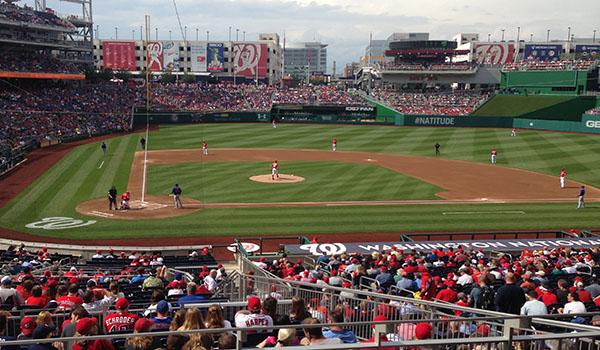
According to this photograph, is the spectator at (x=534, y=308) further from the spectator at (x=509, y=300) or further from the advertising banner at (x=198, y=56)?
the advertising banner at (x=198, y=56)

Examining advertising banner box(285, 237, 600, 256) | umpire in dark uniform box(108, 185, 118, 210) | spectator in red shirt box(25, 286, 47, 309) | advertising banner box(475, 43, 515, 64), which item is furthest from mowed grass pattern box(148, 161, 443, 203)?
advertising banner box(475, 43, 515, 64)

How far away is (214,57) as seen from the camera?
420ft

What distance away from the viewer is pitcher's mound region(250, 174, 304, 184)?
127 feet

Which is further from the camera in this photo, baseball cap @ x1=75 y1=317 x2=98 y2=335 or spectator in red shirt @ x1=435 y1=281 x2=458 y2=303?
spectator in red shirt @ x1=435 y1=281 x2=458 y2=303

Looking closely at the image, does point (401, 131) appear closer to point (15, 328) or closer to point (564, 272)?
point (564, 272)

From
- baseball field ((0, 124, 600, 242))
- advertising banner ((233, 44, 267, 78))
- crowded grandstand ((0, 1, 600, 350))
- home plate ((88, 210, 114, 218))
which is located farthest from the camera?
advertising banner ((233, 44, 267, 78))

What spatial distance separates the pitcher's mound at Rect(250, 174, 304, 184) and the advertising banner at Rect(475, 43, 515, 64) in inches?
4374

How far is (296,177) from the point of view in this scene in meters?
40.5

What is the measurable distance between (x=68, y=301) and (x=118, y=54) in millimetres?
130210

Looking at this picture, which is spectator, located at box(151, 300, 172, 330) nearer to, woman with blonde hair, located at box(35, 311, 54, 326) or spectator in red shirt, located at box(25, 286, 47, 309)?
woman with blonde hair, located at box(35, 311, 54, 326)

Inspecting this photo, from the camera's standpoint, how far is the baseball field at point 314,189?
92.3ft

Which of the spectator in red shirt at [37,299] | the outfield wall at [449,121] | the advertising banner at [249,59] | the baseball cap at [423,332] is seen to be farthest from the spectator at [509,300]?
the advertising banner at [249,59]

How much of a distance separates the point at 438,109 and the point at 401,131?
1636 centimetres

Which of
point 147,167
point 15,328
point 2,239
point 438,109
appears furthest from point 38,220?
point 438,109
